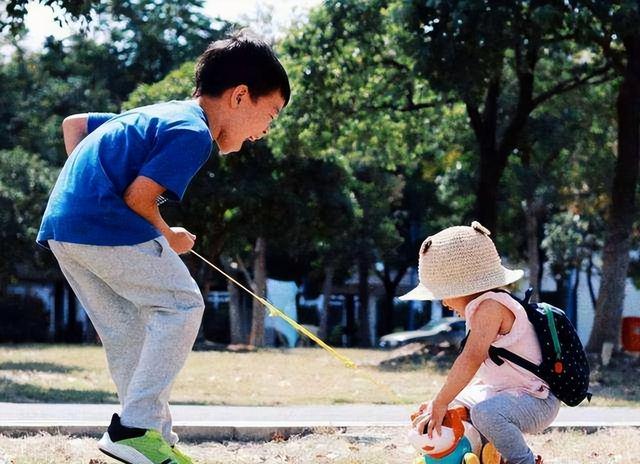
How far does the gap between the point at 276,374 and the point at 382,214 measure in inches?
991

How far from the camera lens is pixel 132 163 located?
3982 mm

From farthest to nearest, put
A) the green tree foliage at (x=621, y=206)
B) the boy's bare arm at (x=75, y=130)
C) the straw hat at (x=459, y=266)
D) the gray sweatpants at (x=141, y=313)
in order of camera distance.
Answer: the green tree foliage at (x=621, y=206)
the boy's bare arm at (x=75, y=130)
the straw hat at (x=459, y=266)
the gray sweatpants at (x=141, y=313)

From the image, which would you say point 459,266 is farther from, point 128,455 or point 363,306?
point 363,306

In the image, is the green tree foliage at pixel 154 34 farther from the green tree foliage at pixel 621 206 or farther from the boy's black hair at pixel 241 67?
the boy's black hair at pixel 241 67

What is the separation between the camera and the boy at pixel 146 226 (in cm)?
395

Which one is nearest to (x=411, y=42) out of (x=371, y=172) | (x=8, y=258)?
(x=8, y=258)

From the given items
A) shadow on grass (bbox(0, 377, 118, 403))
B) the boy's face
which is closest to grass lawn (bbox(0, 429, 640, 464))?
the boy's face

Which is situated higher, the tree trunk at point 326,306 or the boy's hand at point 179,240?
the boy's hand at point 179,240

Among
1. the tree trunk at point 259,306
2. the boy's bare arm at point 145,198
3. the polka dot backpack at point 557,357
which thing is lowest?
the tree trunk at point 259,306

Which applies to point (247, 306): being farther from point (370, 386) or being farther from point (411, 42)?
point (370, 386)

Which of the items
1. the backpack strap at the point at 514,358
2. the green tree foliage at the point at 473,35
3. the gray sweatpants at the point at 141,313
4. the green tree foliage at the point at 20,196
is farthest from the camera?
the green tree foliage at the point at 20,196

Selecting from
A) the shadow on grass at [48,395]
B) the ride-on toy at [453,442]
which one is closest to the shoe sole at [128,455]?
the ride-on toy at [453,442]

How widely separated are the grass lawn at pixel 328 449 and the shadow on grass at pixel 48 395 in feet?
9.48

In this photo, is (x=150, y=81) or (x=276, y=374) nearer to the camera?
(x=276, y=374)
